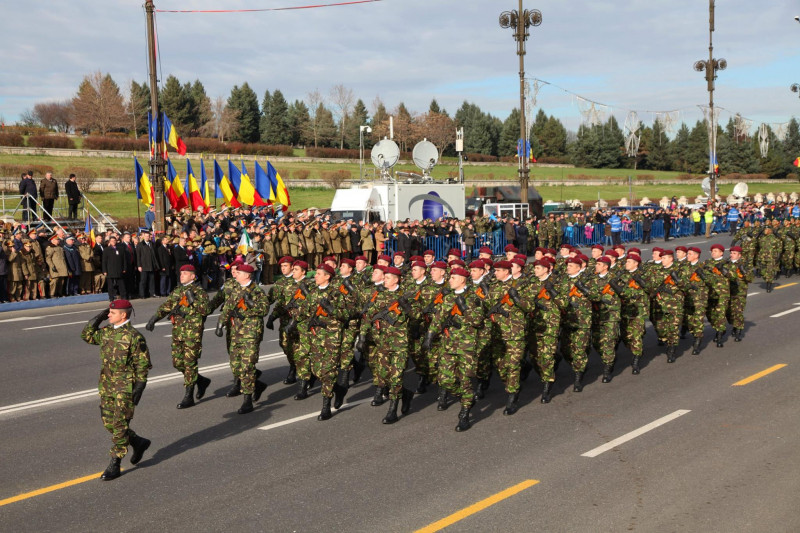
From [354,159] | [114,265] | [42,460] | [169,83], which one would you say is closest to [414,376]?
[42,460]

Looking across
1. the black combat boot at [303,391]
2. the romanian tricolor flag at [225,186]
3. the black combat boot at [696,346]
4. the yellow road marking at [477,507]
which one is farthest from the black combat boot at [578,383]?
the romanian tricolor flag at [225,186]

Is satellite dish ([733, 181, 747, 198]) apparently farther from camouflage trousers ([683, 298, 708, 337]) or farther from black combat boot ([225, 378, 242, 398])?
black combat boot ([225, 378, 242, 398])

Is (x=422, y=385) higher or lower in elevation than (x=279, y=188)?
lower

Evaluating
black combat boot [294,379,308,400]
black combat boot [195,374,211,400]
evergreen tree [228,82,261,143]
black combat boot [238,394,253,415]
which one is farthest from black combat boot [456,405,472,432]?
evergreen tree [228,82,261,143]

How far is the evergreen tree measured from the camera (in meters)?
95.3

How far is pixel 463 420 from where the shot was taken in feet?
27.5

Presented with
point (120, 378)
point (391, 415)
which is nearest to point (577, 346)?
point (391, 415)

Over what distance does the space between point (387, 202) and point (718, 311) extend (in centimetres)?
1616

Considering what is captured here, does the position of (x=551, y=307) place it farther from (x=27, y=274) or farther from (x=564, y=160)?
(x=564, y=160)

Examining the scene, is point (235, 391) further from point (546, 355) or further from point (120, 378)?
point (546, 355)

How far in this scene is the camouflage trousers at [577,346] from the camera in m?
10.2

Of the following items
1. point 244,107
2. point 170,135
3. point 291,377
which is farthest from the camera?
point 244,107

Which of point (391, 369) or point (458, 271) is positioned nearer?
point (458, 271)

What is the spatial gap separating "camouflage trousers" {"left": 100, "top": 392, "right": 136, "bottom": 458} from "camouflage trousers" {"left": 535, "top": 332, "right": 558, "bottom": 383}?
196 inches
